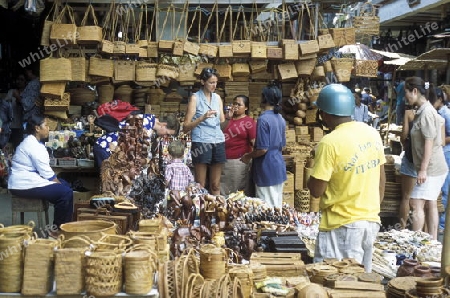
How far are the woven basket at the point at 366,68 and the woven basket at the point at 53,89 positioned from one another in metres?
5.21

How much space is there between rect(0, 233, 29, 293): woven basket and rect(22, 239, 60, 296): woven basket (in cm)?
6

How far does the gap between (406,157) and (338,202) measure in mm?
2793

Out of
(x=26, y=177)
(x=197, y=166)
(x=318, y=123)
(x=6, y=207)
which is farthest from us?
(x=318, y=123)

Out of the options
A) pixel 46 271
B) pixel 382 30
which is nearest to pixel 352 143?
pixel 46 271

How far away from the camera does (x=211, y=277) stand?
129 inches

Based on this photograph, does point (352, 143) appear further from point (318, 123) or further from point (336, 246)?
point (318, 123)

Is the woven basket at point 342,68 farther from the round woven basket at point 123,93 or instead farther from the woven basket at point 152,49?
the round woven basket at point 123,93

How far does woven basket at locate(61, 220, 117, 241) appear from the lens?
10.4 ft

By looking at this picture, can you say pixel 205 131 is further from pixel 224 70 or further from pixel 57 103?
pixel 57 103

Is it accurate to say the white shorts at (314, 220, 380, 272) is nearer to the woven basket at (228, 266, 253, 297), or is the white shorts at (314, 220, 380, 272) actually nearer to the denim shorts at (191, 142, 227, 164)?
the woven basket at (228, 266, 253, 297)

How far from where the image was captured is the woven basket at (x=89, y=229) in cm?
318

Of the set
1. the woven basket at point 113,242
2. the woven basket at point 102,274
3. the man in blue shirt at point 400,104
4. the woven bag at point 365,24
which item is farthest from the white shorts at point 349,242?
the man in blue shirt at point 400,104

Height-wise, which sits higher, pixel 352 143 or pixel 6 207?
pixel 352 143

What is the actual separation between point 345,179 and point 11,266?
2.10 metres
